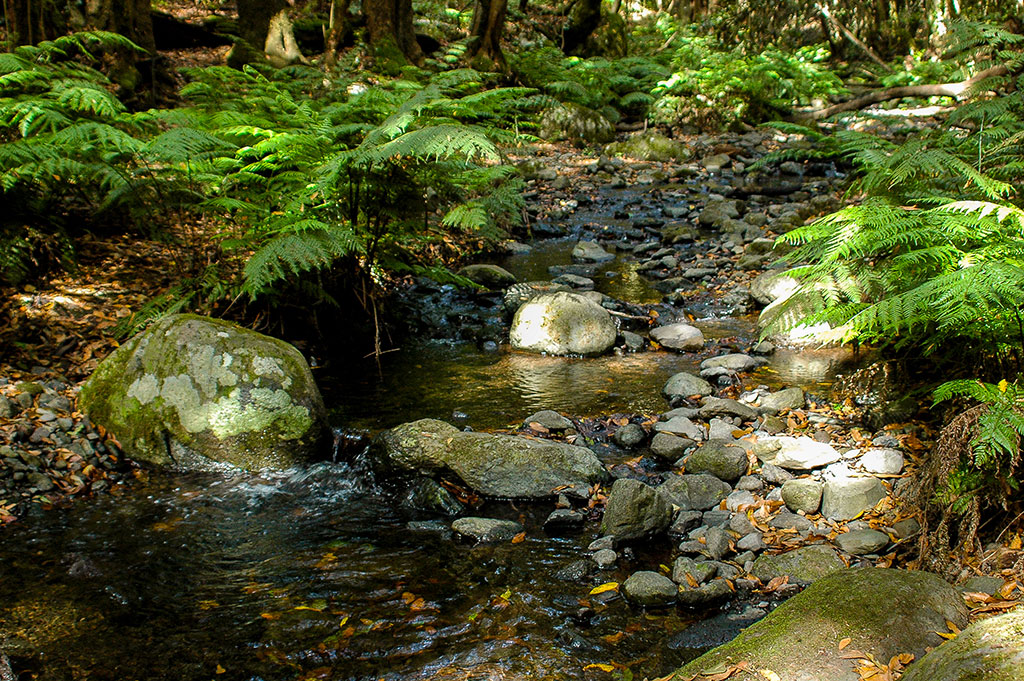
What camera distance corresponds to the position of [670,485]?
370 centimetres

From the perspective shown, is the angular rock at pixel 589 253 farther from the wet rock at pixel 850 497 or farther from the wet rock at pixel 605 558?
the wet rock at pixel 605 558

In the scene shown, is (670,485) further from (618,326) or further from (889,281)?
(618,326)

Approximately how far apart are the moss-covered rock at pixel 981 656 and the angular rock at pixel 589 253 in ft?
23.6

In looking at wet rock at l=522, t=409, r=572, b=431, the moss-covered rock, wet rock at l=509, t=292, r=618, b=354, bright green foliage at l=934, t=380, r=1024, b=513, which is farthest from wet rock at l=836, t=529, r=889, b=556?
wet rock at l=509, t=292, r=618, b=354

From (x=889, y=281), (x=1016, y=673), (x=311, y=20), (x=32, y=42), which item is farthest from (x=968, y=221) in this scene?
(x=311, y=20)

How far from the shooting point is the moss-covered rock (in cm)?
169

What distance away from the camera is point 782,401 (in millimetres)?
4531

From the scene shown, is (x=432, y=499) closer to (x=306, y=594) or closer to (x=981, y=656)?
(x=306, y=594)

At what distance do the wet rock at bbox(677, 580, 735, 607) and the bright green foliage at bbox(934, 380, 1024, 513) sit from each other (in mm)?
968

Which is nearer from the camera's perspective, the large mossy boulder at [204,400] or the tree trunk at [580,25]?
the large mossy boulder at [204,400]

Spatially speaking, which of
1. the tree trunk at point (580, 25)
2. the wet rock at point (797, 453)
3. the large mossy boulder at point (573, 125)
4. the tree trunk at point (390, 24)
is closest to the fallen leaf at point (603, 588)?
the wet rock at point (797, 453)

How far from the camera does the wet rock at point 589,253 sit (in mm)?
8875

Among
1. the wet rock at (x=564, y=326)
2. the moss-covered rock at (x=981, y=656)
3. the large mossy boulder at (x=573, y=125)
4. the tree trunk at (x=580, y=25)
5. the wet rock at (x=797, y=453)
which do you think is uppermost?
the tree trunk at (x=580, y=25)

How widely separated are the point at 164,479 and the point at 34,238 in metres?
2.78
